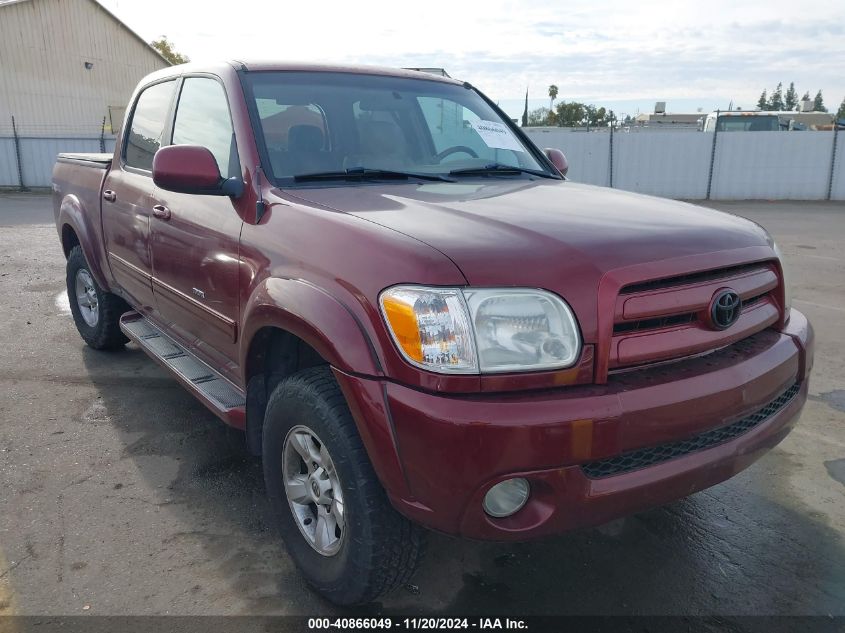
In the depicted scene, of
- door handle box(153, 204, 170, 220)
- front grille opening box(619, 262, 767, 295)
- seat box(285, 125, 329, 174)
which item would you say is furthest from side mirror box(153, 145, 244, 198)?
front grille opening box(619, 262, 767, 295)

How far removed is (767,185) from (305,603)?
18.4 metres

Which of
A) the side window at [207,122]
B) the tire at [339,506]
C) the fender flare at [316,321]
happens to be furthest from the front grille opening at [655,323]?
the side window at [207,122]

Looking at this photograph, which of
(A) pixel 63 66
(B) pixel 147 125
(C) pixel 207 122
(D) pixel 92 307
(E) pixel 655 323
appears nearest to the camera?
(E) pixel 655 323

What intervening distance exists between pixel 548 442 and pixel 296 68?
2227 millimetres

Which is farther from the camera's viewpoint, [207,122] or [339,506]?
[207,122]

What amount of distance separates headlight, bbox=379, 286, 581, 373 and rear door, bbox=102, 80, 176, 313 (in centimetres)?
218

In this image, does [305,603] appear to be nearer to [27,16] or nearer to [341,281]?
[341,281]

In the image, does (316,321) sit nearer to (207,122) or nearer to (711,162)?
(207,122)

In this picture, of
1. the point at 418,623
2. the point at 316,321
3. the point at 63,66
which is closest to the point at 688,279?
the point at 316,321

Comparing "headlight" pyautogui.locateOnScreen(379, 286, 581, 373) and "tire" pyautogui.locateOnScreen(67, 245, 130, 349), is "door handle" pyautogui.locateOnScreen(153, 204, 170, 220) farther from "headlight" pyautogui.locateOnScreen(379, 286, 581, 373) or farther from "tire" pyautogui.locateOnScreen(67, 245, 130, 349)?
"headlight" pyautogui.locateOnScreen(379, 286, 581, 373)

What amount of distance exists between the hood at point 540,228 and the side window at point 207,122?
0.52 meters

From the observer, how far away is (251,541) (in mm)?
2758

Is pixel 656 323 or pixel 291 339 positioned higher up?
pixel 656 323

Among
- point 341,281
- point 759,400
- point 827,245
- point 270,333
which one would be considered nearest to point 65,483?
point 270,333
